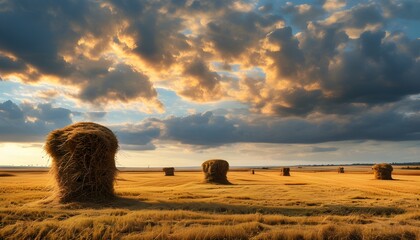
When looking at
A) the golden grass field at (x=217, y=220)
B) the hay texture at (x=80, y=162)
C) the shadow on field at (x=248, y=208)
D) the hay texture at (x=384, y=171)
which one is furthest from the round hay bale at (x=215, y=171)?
the hay texture at (x=384, y=171)

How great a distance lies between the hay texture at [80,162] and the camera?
18281 millimetres

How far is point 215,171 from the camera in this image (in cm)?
3284

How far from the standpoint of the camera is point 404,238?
10.6 metres

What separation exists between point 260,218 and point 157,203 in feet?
22.6

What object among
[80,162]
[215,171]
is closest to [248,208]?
[80,162]

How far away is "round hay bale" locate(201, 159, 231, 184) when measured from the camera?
108 feet

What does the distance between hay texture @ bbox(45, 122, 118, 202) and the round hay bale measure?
577 inches

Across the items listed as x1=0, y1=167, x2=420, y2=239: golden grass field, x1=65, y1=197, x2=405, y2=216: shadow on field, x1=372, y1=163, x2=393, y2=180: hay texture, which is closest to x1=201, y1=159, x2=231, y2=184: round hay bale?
x1=0, y1=167, x2=420, y2=239: golden grass field

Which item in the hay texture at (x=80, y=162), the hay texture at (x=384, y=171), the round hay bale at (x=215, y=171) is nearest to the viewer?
the hay texture at (x=80, y=162)

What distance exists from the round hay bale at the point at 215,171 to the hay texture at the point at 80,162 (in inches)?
577

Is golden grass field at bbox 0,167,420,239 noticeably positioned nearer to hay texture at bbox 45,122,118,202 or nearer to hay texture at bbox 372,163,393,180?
hay texture at bbox 45,122,118,202

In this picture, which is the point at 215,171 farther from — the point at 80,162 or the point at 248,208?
the point at 80,162

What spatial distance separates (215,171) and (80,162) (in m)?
16.1

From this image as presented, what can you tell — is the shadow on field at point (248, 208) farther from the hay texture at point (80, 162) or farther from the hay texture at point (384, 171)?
the hay texture at point (384, 171)
